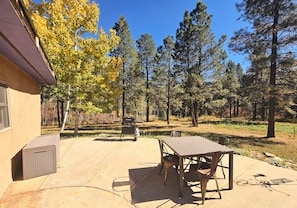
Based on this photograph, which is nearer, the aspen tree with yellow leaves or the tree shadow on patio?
the tree shadow on patio

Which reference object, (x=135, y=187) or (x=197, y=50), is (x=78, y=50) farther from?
(x=197, y=50)

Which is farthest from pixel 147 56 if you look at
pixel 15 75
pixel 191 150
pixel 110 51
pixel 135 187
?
pixel 135 187

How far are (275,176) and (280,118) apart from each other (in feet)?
87.3

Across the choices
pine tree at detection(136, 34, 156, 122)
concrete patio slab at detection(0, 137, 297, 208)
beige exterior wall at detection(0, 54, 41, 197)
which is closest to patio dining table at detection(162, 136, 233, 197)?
concrete patio slab at detection(0, 137, 297, 208)

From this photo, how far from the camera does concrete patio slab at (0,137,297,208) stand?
2729 mm

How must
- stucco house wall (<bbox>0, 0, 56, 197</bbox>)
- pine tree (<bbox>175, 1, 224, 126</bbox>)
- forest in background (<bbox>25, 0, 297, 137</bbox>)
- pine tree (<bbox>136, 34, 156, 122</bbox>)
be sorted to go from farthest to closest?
1. pine tree (<bbox>136, 34, 156, 122</bbox>)
2. pine tree (<bbox>175, 1, 224, 126</bbox>)
3. forest in background (<bbox>25, 0, 297, 137</bbox>)
4. stucco house wall (<bbox>0, 0, 56, 197</bbox>)

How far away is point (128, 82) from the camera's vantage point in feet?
62.7

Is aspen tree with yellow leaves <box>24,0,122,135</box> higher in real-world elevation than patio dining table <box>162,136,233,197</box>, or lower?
higher

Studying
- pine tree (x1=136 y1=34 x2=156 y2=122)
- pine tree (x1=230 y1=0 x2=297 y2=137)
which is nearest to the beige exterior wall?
pine tree (x1=230 y1=0 x2=297 y2=137)

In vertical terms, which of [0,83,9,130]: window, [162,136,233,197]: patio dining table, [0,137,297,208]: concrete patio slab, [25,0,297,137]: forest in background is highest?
[25,0,297,137]: forest in background

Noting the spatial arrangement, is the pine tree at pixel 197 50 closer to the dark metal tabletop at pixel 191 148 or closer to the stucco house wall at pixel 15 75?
the dark metal tabletop at pixel 191 148

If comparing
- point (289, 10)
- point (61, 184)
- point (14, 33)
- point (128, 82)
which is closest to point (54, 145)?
point (61, 184)

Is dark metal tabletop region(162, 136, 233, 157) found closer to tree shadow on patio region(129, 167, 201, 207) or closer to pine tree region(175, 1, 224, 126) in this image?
tree shadow on patio region(129, 167, 201, 207)

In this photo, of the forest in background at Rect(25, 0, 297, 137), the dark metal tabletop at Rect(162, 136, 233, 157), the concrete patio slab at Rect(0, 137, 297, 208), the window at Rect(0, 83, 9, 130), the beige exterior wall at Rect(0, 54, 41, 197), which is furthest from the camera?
the forest in background at Rect(25, 0, 297, 137)
